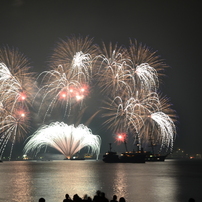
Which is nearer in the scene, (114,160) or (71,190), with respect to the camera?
(71,190)

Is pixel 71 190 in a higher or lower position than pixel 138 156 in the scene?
lower

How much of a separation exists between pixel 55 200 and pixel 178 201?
51.9 ft

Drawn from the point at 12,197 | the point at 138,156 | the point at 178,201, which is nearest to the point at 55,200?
the point at 12,197

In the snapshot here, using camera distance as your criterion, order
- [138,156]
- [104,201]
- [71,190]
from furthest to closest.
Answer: [138,156] → [71,190] → [104,201]

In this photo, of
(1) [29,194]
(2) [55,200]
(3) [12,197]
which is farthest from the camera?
(1) [29,194]

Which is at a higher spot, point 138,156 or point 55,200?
point 138,156

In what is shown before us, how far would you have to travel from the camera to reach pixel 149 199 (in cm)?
4256

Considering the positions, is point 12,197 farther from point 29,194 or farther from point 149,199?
point 149,199

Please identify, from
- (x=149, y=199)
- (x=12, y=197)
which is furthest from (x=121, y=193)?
(x=12, y=197)

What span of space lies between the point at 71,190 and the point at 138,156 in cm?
14406

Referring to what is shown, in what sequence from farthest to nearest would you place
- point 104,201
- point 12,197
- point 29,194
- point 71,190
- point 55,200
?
point 71,190
point 29,194
point 12,197
point 55,200
point 104,201

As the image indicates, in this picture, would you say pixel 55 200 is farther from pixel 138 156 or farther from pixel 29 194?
pixel 138 156

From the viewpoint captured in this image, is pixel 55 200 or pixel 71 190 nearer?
pixel 55 200

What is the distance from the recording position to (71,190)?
52.3 meters
